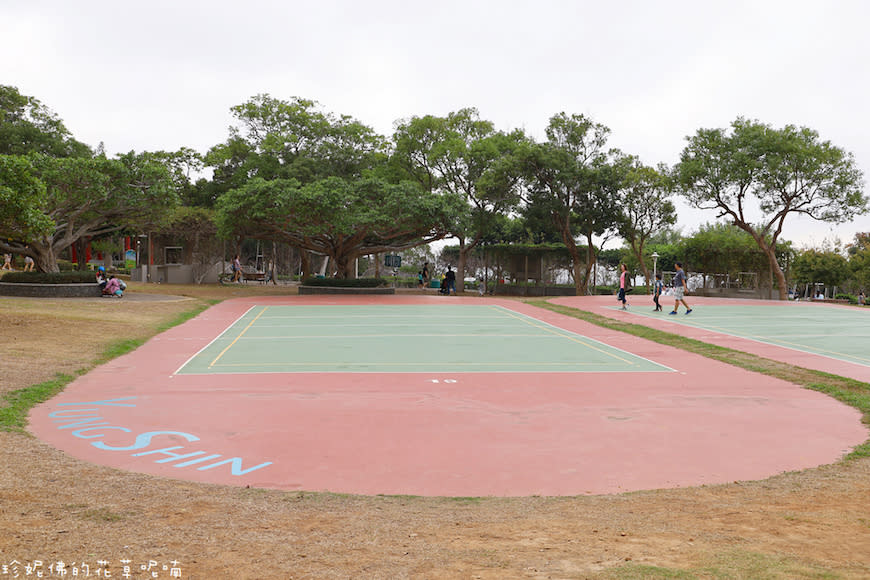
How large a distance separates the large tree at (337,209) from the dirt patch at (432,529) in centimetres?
3010

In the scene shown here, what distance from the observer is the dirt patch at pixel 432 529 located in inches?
165

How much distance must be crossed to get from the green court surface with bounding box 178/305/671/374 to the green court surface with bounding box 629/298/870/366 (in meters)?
4.63

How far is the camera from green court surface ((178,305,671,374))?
13.3 metres

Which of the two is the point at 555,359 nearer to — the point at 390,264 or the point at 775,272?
the point at 775,272

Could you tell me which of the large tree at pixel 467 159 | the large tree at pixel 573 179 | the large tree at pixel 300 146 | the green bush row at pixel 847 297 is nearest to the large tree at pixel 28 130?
the large tree at pixel 300 146

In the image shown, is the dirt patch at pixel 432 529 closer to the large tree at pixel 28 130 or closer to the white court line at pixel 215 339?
the white court line at pixel 215 339

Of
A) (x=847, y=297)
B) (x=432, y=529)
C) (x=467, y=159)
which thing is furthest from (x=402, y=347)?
(x=847, y=297)

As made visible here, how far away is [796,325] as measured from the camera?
22234 mm

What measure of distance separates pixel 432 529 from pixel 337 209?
3256 cm

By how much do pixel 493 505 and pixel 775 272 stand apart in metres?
41.1

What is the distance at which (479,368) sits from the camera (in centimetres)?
1305

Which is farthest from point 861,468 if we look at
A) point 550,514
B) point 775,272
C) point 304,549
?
point 775,272

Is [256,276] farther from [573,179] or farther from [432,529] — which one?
Result: [432,529]

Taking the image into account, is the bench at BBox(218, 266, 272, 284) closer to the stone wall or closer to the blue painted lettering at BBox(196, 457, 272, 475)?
the stone wall
